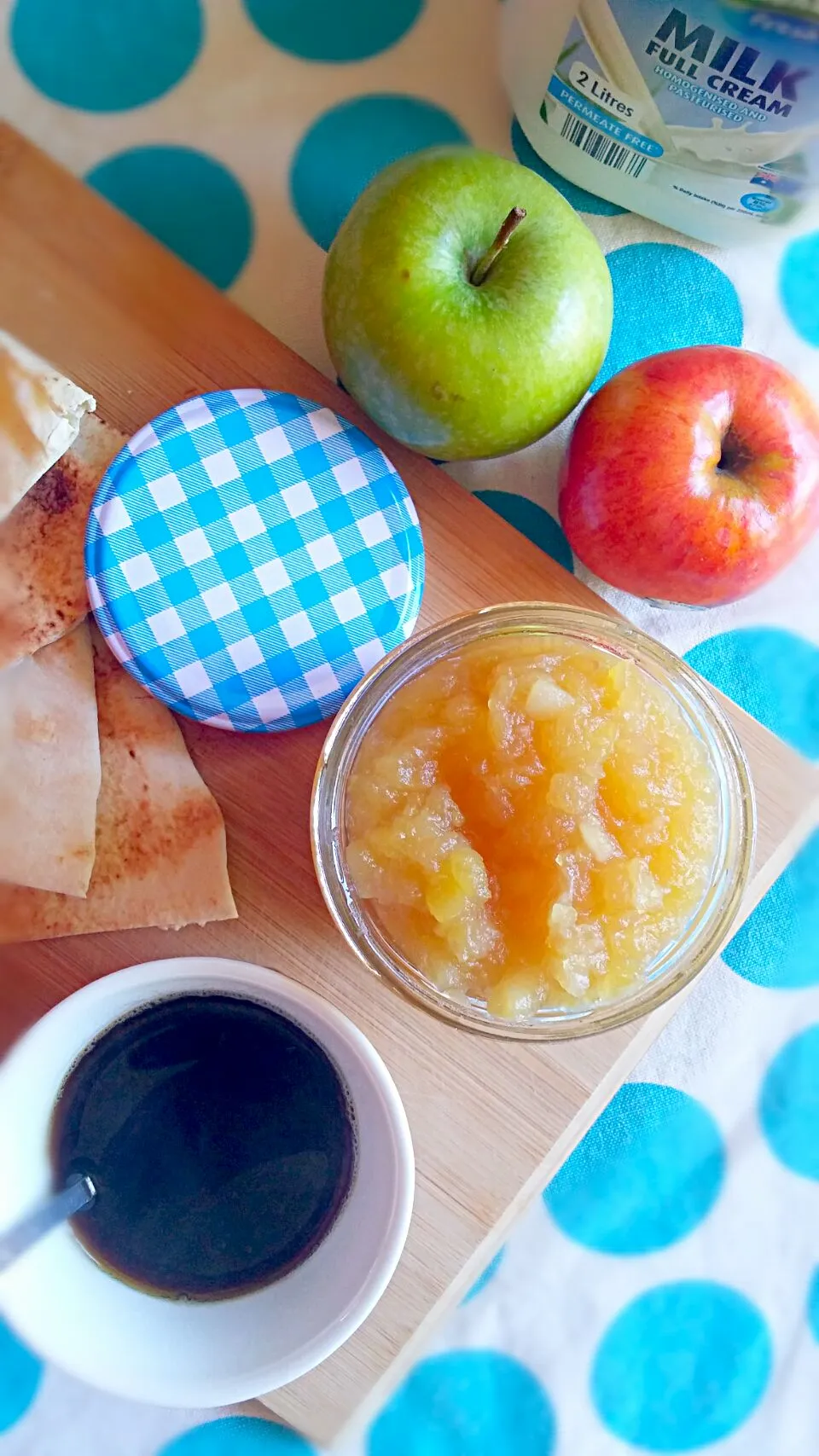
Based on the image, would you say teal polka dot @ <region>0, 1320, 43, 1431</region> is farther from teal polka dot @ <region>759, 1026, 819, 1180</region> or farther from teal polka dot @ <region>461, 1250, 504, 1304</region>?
teal polka dot @ <region>759, 1026, 819, 1180</region>

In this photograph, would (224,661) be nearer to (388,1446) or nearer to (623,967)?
(623,967)

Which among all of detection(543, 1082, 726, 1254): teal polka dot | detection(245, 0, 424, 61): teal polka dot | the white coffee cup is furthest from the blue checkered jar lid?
detection(543, 1082, 726, 1254): teal polka dot

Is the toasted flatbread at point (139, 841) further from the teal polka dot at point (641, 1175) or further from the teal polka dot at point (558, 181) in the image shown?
the teal polka dot at point (558, 181)

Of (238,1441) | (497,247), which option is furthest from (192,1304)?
(497,247)

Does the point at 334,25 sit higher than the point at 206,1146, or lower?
higher

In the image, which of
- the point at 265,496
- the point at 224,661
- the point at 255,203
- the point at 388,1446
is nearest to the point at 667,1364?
the point at 388,1446

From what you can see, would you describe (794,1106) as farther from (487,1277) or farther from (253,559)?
(253,559)
